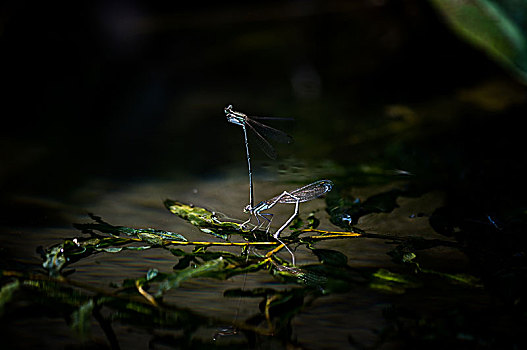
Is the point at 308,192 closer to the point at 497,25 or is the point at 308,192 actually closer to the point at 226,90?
the point at 497,25

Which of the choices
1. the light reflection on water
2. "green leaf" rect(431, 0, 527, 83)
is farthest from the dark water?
"green leaf" rect(431, 0, 527, 83)

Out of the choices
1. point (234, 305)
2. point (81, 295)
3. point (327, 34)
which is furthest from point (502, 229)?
point (327, 34)

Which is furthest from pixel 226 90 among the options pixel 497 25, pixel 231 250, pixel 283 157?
pixel 231 250

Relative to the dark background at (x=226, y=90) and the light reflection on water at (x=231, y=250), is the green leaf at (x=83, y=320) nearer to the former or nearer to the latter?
the light reflection on water at (x=231, y=250)

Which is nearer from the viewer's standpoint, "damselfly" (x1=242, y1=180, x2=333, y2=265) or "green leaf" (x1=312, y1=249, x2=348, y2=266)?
"green leaf" (x1=312, y1=249, x2=348, y2=266)

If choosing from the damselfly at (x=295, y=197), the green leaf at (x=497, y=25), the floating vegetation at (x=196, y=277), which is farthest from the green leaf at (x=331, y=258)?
the green leaf at (x=497, y=25)

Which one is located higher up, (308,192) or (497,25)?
(497,25)

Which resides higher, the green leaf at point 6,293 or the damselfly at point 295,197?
the damselfly at point 295,197

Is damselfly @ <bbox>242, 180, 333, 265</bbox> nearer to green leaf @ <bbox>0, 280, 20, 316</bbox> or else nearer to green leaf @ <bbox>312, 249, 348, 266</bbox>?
green leaf @ <bbox>312, 249, 348, 266</bbox>

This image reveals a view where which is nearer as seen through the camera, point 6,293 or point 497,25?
point 6,293

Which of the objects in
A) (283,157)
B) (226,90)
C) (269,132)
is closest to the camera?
(269,132)
